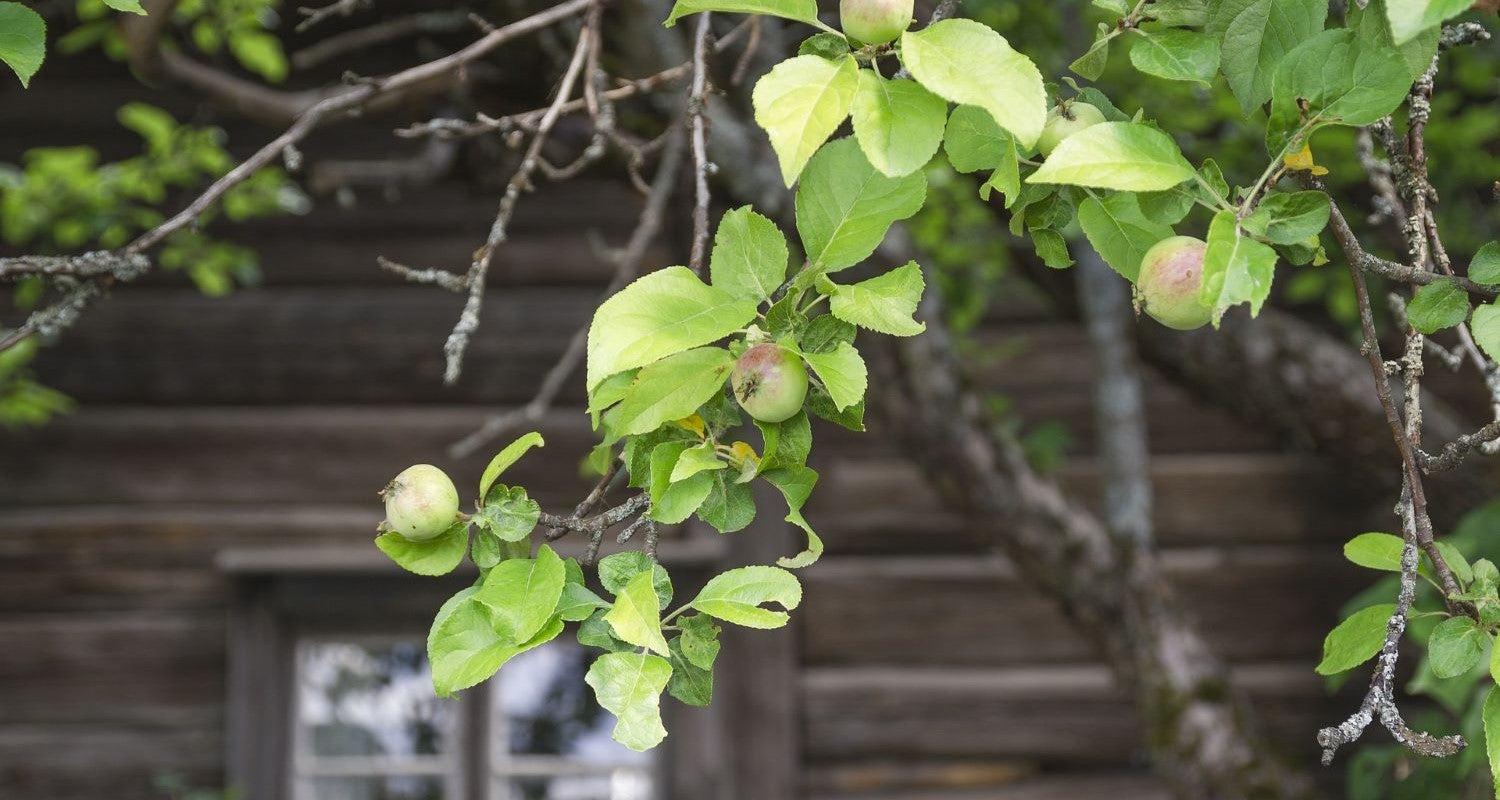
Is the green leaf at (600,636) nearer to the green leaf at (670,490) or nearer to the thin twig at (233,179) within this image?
the green leaf at (670,490)

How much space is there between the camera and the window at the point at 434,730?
2.77 meters

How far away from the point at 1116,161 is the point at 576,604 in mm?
363

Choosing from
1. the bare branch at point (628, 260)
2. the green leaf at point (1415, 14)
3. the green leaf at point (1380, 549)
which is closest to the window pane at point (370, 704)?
the bare branch at point (628, 260)

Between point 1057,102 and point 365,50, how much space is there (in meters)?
2.33

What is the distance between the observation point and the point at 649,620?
1.91 ft

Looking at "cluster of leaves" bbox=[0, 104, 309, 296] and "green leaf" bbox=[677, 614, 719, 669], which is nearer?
"green leaf" bbox=[677, 614, 719, 669]

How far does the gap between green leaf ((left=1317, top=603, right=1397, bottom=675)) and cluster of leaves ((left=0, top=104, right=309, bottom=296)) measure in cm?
193

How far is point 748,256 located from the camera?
2.09 ft

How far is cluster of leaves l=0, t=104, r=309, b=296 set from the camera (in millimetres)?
2217

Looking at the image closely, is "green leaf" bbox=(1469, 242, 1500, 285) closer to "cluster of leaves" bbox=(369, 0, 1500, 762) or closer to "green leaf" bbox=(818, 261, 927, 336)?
"cluster of leaves" bbox=(369, 0, 1500, 762)

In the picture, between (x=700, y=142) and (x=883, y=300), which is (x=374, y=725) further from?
(x=883, y=300)

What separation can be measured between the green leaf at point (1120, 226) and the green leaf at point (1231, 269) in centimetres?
10

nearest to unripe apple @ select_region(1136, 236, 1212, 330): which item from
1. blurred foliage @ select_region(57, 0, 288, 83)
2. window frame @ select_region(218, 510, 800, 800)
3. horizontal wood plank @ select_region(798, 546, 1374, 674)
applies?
blurred foliage @ select_region(57, 0, 288, 83)

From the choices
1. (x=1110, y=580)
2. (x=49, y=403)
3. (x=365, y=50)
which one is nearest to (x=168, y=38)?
(x=365, y=50)
